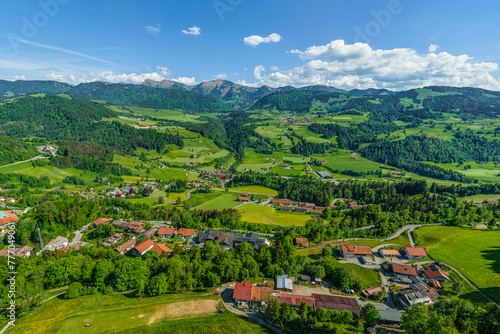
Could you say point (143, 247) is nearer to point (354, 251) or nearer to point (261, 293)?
point (261, 293)

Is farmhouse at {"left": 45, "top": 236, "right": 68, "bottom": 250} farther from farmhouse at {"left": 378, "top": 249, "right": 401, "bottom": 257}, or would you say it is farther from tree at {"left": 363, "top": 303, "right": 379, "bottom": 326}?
farmhouse at {"left": 378, "top": 249, "right": 401, "bottom": 257}

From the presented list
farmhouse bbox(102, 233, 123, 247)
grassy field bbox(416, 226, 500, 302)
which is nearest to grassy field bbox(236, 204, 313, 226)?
grassy field bbox(416, 226, 500, 302)

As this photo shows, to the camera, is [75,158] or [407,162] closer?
[75,158]

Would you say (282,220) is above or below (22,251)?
below

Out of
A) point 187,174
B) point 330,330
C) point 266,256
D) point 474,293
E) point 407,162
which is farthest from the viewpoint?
point 407,162

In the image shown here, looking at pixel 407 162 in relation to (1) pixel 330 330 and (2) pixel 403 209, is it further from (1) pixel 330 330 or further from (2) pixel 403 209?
(1) pixel 330 330

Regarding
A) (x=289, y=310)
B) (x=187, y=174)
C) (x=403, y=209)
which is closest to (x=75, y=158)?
(x=187, y=174)

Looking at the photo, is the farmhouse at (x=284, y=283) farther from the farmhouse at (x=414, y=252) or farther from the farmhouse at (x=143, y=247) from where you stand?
the farmhouse at (x=143, y=247)
